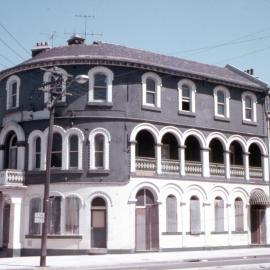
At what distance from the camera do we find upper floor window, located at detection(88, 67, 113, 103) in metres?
33.7

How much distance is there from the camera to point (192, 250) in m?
35.2

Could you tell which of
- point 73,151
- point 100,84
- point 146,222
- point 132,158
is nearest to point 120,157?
point 132,158

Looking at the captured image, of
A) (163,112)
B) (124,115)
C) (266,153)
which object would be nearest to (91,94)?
(124,115)

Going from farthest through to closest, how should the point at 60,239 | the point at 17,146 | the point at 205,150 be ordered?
the point at 205,150 < the point at 17,146 < the point at 60,239

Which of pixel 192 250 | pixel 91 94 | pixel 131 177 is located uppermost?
pixel 91 94

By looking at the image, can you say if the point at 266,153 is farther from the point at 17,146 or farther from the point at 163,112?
the point at 17,146

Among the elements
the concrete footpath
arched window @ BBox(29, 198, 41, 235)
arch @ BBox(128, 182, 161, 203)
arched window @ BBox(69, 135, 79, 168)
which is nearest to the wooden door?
the concrete footpath

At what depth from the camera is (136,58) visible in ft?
115

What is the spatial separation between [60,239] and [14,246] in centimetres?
288

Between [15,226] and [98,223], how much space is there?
4919mm

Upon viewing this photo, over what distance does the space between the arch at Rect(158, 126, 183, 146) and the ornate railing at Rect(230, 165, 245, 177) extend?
505 centimetres

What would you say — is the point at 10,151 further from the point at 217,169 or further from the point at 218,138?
the point at 218,138

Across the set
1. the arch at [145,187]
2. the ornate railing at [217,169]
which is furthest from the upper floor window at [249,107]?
the arch at [145,187]

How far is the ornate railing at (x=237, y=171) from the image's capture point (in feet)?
127
